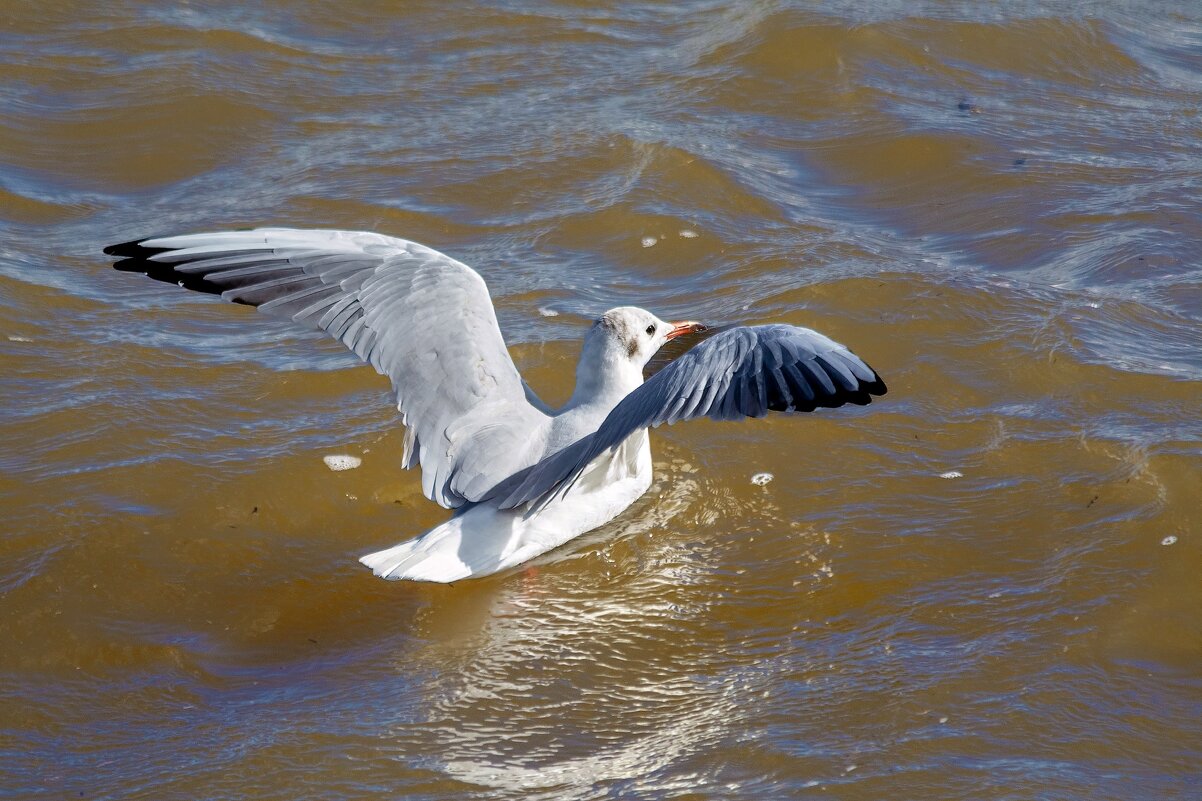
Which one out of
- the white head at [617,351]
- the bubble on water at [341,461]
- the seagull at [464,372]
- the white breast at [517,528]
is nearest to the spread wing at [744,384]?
the seagull at [464,372]

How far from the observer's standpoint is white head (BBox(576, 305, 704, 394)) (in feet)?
15.8

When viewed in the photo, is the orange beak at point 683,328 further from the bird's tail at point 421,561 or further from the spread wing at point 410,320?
the bird's tail at point 421,561

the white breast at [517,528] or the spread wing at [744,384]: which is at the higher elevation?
the spread wing at [744,384]

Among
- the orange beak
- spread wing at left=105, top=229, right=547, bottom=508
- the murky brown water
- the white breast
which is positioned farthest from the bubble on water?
the orange beak

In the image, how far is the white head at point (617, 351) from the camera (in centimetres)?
482

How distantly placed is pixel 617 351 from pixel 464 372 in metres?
0.53

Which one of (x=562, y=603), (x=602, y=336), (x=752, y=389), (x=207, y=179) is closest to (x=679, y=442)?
(x=602, y=336)

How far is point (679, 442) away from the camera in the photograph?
5234 millimetres

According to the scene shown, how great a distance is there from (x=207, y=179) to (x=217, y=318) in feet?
4.65

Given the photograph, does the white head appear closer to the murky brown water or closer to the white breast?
the white breast

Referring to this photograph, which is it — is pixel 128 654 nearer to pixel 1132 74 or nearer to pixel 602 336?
pixel 602 336

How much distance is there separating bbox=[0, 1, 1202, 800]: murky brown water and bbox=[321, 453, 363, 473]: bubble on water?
81mm

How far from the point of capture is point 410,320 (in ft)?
15.8

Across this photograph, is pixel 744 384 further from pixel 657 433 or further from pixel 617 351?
pixel 657 433
